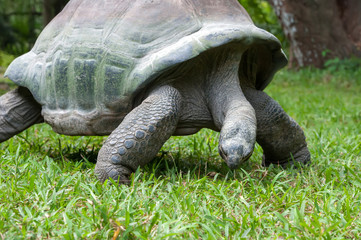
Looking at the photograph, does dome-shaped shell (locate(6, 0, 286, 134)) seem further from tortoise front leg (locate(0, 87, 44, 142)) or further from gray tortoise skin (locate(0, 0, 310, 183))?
tortoise front leg (locate(0, 87, 44, 142))

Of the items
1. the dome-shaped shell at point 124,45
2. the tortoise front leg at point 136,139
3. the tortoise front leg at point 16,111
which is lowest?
the tortoise front leg at point 16,111

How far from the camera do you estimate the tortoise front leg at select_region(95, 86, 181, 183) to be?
2543 mm

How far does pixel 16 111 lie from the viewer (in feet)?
11.6

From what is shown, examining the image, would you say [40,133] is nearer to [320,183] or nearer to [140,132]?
[140,132]

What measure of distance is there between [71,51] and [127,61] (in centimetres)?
46

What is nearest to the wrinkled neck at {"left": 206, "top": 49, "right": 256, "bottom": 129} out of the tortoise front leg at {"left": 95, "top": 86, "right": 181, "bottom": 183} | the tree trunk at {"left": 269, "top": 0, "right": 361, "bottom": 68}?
the tortoise front leg at {"left": 95, "top": 86, "right": 181, "bottom": 183}

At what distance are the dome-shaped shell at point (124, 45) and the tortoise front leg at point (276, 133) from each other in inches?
14.9

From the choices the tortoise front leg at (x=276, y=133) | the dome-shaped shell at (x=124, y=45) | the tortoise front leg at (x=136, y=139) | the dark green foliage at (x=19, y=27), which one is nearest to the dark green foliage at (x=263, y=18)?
the dark green foliage at (x=19, y=27)

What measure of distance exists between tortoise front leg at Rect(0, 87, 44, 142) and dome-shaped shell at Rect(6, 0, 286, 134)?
0.45 metres

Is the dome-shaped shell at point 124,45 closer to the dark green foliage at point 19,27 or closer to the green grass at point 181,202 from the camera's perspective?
the green grass at point 181,202

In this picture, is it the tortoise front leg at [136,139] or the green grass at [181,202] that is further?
the tortoise front leg at [136,139]

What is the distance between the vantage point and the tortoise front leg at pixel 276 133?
3043mm

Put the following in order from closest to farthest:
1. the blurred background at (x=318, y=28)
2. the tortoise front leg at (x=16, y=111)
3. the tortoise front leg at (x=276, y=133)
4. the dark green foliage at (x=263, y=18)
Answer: the tortoise front leg at (x=276, y=133) → the tortoise front leg at (x=16, y=111) → the blurred background at (x=318, y=28) → the dark green foliage at (x=263, y=18)

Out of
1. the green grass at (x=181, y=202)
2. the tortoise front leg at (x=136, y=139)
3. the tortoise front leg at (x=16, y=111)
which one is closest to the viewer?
the green grass at (x=181, y=202)
